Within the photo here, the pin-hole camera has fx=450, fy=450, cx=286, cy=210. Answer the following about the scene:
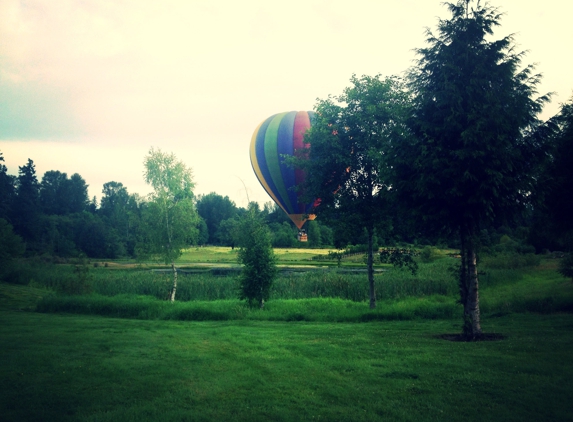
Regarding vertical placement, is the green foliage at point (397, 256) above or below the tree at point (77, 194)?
below

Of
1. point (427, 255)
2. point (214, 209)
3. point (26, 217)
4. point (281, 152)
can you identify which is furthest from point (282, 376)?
point (214, 209)

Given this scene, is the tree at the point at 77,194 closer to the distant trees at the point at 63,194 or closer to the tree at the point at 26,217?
the distant trees at the point at 63,194

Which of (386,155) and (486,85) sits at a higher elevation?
(486,85)

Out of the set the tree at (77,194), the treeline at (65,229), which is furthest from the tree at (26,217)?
the tree at (77,194)

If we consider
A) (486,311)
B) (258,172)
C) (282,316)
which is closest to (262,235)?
(282,316)

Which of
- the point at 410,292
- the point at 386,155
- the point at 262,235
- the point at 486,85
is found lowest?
the point at 410,292

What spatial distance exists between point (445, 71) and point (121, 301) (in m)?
17.5

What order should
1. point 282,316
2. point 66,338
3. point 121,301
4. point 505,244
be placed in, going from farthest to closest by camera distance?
point 505,244 < point 121,301 < point 282,316 < point 66,338

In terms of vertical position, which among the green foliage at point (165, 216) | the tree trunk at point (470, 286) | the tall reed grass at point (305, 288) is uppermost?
the green foliage at point (165, 216)

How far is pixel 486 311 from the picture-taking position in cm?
1994

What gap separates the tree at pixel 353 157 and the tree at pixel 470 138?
5.98m

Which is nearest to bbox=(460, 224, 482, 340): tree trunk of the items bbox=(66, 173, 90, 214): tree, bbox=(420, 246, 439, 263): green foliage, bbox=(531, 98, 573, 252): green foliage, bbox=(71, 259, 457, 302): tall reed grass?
bbox=(531, 98, 573, 252): green foliage

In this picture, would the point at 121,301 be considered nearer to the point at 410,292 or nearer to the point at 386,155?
the point at 386,155

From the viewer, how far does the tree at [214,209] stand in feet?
435
